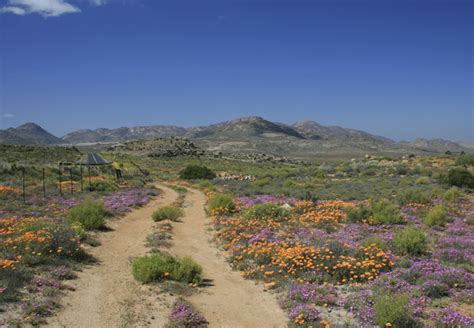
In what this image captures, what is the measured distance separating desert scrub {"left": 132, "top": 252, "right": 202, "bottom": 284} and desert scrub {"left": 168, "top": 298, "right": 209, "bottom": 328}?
5.19 feet

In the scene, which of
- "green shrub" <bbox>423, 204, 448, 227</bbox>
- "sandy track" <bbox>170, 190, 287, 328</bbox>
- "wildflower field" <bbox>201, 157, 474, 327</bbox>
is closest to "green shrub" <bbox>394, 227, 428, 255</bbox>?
"wildflower field" <bbox>201, 157, 474, 327</bbox>

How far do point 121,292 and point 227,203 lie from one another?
419 inches

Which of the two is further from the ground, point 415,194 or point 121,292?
point 415,194

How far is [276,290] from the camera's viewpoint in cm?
841

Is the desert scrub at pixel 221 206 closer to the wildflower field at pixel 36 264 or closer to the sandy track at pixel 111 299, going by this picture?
the wildflower field at pixel 36 264

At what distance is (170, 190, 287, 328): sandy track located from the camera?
6.95 metres

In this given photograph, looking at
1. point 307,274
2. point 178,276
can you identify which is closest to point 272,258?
point 307,274

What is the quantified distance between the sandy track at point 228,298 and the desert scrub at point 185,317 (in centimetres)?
22

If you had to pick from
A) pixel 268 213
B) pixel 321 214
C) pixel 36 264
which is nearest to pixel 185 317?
pixel 36 264

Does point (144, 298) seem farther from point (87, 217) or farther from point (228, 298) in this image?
point (87, 217)

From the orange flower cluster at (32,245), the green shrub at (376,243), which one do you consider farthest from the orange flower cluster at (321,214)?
the orange flower cluster at (32,245)

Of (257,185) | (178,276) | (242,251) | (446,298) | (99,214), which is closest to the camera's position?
(446,298)

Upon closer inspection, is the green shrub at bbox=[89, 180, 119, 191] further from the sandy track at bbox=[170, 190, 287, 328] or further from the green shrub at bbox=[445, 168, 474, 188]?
the green shrub at bbox=[445, 168, 474, 188]

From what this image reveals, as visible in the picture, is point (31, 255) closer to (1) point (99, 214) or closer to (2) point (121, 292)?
(2) point (121, 292)
